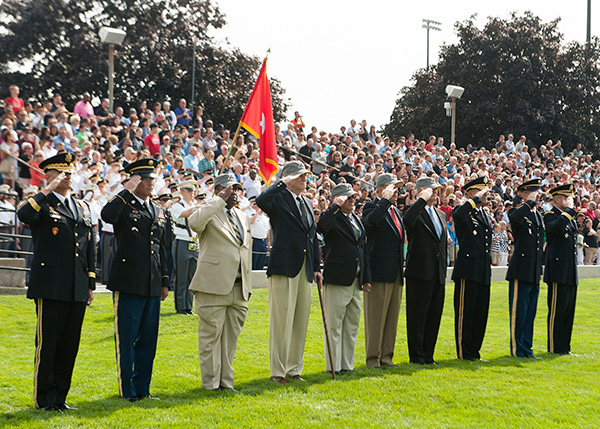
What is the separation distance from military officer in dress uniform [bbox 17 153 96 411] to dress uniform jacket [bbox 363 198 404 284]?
368cm

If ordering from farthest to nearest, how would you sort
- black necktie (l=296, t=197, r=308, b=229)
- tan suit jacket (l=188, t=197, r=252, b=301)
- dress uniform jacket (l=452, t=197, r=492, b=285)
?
dress uniform jacket (l=452, t=197, r=492, b=285), black necktie (l=296, t=197, r=308, b=229), tan suit jacket (l=188, t=197, r=252, b=301)

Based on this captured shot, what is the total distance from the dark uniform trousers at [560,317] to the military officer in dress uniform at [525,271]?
499 mm

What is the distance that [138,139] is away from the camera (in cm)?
2005

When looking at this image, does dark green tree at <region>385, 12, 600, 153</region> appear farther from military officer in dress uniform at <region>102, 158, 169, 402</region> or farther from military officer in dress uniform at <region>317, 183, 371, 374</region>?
military officer in dress uniform at <region>102, 158, 169, 402</region>

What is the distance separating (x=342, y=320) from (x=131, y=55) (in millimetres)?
27515

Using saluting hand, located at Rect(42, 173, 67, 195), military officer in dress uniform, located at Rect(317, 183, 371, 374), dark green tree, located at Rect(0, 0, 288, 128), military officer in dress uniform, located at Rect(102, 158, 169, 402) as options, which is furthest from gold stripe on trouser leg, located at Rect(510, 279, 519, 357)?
dark green tree, located at Rect(0, 0, 288, 128)

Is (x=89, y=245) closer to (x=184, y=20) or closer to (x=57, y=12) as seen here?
(x=57, y=12)

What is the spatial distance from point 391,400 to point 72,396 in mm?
3106

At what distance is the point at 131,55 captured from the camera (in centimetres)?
3444

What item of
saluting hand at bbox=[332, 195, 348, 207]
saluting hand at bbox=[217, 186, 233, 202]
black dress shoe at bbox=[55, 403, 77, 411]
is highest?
saluting hand at bbox=[332, 195, 348, 207]

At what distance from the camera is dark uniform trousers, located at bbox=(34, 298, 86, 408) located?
7.00 metres


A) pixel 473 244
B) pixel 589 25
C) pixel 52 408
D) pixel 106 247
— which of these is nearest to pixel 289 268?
pixel 52 408

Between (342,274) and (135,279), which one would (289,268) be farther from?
(135,279)

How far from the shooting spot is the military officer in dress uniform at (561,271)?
11375 mm
